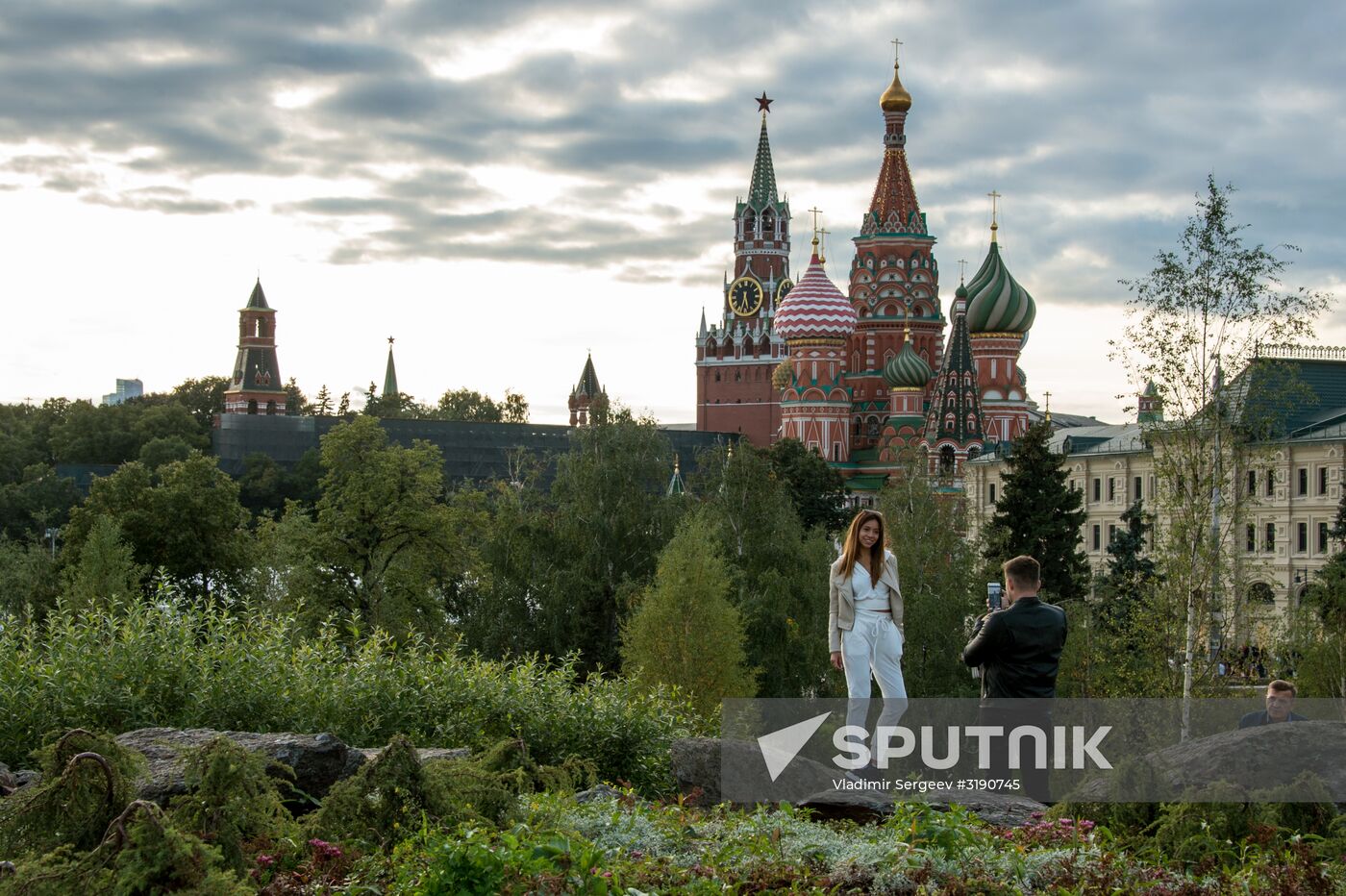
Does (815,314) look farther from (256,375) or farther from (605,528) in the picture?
(605,528)

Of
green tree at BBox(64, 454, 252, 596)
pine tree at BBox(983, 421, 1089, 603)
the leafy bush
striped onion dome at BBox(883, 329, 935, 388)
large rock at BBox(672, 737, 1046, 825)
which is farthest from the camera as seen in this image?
striped onion dome at BBox(883, 329, 935, 388)

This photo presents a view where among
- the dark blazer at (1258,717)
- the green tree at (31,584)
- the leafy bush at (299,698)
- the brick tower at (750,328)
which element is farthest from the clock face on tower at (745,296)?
the dark blazer at (1258,717)

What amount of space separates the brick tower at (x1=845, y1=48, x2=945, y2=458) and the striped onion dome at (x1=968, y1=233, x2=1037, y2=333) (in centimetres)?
1081

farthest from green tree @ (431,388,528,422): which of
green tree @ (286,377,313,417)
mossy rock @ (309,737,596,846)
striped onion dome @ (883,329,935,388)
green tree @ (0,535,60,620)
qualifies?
mossy rock @ (309,737,596,846)

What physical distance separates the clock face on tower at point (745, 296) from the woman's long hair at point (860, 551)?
124178mm

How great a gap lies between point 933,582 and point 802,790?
28987 mm

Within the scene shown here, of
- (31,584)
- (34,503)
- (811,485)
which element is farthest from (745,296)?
(31,584)

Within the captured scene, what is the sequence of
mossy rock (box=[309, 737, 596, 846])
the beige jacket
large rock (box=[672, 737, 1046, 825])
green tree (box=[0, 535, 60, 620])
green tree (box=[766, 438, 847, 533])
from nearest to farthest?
mossy rock (box=[309, 737, 596, 846])
large rock (box=[672, 737, 1046, 825])
the beige jacket
green tree (box=[0, 535, 60, 620])
green tree (box=[766, 438, 847, 533])

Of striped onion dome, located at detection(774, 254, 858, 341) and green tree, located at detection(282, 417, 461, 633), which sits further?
striped onion dome, located at detection(774, 254, 858, 341)

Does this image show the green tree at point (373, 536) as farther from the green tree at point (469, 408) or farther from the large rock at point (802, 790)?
the green tree at point (469, 408)

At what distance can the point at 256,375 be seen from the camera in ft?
392

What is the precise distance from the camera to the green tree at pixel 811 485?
224 ft

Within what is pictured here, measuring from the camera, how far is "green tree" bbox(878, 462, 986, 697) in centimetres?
3409

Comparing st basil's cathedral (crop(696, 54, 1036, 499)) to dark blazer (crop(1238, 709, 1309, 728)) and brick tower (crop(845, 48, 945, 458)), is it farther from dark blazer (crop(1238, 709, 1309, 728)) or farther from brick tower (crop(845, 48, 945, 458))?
dark blazer (crop(1238, 709, 1309, 728))
